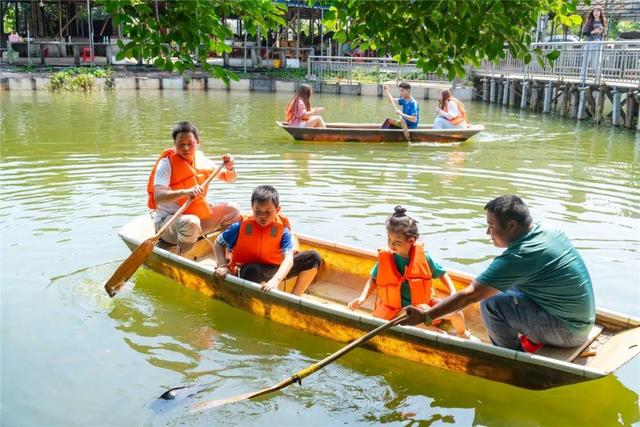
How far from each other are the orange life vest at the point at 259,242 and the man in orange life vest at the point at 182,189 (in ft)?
2.68

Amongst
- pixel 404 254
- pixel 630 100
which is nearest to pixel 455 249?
pixel 404 254

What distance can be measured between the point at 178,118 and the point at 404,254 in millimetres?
15113

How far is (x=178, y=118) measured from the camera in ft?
63.2

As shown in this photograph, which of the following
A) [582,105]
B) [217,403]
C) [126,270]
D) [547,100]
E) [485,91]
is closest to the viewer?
[217,403]

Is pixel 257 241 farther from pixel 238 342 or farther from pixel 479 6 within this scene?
pixel 479 6

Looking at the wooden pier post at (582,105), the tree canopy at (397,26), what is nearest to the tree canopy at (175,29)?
the tree canopy at (397,26)

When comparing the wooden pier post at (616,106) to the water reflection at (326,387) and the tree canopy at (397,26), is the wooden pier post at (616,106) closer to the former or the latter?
the water reflection at (326,387)

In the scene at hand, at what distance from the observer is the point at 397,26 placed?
13.0ft

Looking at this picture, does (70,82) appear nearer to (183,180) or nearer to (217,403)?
(183,180)

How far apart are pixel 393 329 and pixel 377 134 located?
9622mm

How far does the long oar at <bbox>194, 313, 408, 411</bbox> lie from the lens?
4.39 meters

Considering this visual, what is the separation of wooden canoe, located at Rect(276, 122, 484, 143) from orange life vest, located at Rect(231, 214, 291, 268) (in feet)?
27.3

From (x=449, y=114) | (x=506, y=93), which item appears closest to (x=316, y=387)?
(x=449, y=114)

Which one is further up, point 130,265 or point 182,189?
point 182,189
